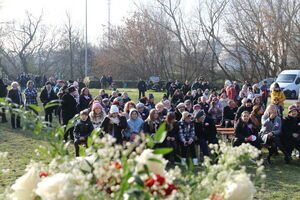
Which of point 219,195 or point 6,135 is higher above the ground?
point 219,195

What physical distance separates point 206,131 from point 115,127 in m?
2.06

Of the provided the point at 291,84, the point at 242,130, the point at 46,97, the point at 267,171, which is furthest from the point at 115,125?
the point at 291,84

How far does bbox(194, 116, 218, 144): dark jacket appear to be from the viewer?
9633 millimetres

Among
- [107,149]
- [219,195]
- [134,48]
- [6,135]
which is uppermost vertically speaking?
[134,48]

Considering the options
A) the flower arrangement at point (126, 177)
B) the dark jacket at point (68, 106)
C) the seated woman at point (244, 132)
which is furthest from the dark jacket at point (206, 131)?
the flower arrangement at point (126, 177)

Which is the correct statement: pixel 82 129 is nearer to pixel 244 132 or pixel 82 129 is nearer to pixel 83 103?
pixel 244 132

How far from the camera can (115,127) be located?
30.1ft

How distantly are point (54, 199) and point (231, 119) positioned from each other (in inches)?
449

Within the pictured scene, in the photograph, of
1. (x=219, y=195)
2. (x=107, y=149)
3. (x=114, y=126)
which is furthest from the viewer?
(x=114, y=126)

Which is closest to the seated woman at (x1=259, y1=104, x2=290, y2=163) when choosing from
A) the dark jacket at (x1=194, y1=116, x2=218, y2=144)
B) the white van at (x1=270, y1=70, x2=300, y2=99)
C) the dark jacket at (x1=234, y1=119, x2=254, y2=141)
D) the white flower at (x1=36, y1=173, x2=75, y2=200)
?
the dark jacket at (x1=234, y1=119, x2=254, y2=141)

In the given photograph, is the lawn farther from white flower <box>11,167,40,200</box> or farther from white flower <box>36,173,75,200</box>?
white flower <box>36,173,75,200</box>

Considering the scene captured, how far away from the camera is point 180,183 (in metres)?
1.87

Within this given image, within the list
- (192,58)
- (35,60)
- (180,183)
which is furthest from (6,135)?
(35,60)

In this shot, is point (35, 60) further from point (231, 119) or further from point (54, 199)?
point (54, 199)
